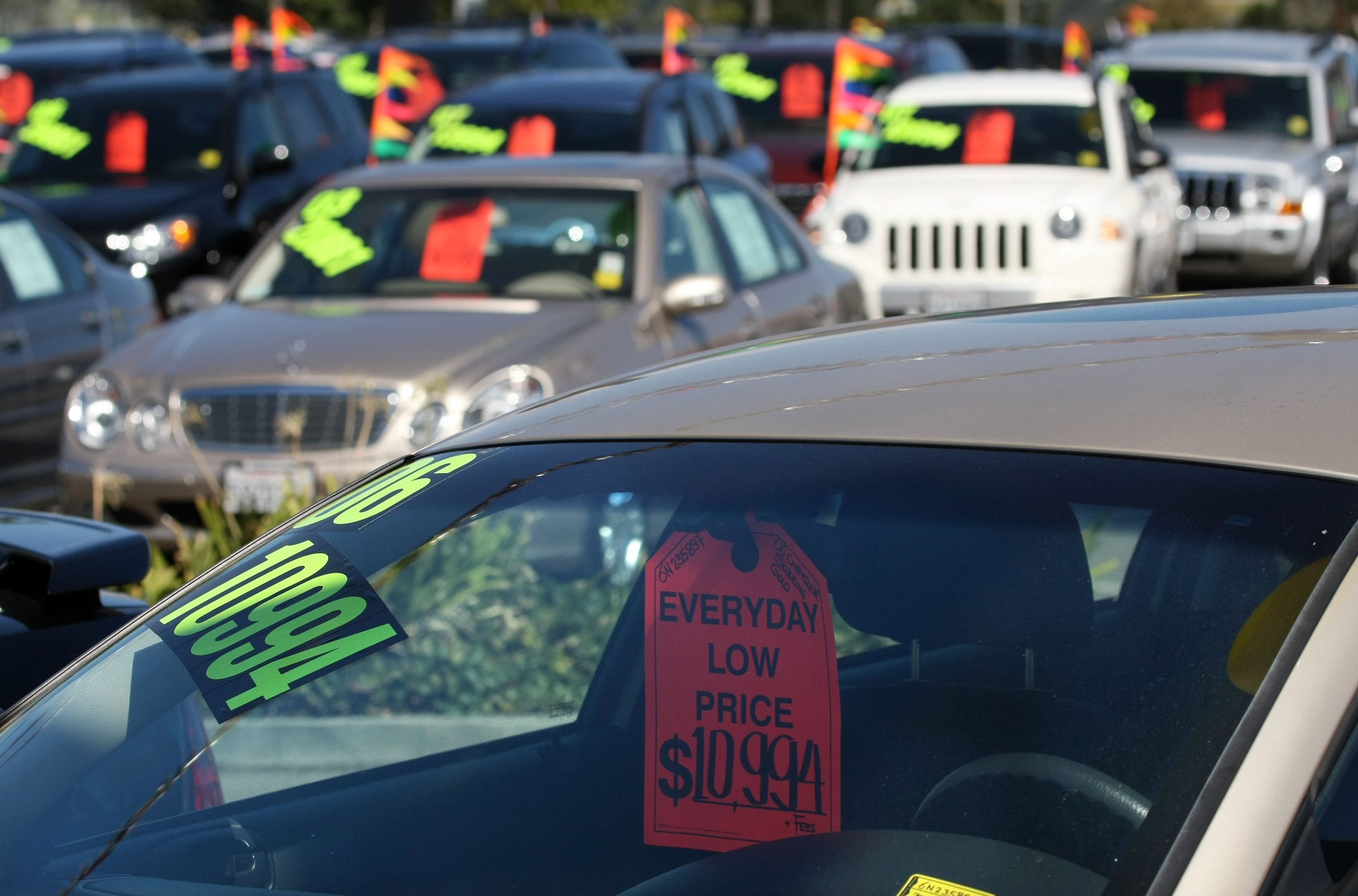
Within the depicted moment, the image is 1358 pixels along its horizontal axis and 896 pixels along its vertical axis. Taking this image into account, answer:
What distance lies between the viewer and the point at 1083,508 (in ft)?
6.10

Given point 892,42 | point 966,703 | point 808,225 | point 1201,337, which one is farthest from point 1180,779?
point 892,42

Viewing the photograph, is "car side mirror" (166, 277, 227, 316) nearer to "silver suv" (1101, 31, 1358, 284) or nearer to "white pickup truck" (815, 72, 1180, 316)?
"white pickup truck" (815, 72, 1180, 316)

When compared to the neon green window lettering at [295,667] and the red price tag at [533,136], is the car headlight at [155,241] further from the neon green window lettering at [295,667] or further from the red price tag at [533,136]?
the neon green window lettering at [295,667]

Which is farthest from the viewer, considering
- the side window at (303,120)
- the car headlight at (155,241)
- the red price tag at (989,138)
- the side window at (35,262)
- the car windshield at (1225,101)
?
the car windshield at (1225,101)

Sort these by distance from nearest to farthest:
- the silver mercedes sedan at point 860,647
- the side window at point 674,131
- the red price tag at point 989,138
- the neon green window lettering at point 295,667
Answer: the silver mercedes sedan at point 860,647 → the neon green window lettering at point 295,667 → the side window at point 674,131 → the red price tag at point 989,138

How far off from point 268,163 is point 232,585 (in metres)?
9.92

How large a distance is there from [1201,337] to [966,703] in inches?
19.9

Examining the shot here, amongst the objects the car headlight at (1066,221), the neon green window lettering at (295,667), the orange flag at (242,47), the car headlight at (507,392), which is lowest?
the car headlight at (1066,221)

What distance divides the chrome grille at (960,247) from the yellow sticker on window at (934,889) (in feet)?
30.4

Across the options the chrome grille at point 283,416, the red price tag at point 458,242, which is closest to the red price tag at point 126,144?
the red price tag at point 458,242

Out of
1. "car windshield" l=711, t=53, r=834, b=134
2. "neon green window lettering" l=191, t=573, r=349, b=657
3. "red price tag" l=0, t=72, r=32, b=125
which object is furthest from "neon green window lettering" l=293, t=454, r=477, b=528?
"red price tag" l=0, t=72, r=32, b=125

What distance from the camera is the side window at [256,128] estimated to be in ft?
39.5

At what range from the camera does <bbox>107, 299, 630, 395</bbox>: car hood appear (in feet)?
20.7

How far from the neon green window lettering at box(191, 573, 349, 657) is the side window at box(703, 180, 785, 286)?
5.48 m
